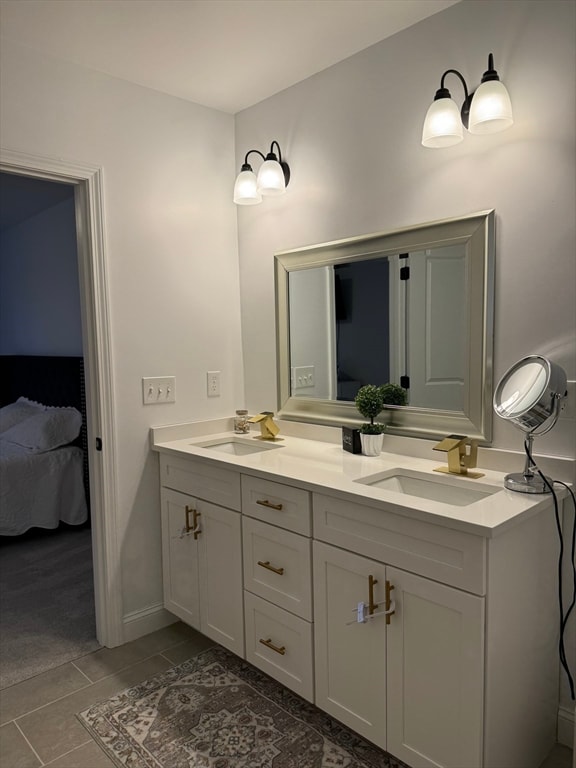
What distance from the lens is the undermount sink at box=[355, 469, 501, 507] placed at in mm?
1728

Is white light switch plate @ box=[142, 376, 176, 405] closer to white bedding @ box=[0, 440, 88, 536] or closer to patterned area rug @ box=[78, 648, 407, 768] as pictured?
patterned area rug @ box=[78, 648, 407, 768]

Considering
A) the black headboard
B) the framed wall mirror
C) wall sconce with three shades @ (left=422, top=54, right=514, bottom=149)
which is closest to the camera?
wall sconce with three shades @ (left=422, top=54, right=514, bottom=149)

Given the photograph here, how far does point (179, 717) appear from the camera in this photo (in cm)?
194

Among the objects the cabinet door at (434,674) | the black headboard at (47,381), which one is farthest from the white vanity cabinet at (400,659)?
the black headboard at (47,381)

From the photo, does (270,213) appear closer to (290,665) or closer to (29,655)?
(290,665)

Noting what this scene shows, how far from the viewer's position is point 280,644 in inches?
76.1

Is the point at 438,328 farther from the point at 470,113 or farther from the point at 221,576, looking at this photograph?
the point at 221,576

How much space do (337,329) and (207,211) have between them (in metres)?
0.88

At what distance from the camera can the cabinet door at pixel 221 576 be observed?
6.86 feet

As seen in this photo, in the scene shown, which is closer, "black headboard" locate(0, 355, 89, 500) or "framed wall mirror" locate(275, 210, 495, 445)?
"framed wall mirror" locate(275, 210, 495, 445)

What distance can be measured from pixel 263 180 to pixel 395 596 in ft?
5.74

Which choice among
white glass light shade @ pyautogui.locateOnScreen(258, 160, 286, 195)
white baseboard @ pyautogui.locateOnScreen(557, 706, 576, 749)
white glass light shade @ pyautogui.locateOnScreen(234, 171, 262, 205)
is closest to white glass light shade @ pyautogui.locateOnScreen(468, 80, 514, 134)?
white glass light shade @ pyautogui.locateOnScreen(258, 160, 286, 195)

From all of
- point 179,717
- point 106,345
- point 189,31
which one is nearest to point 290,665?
point 179,717

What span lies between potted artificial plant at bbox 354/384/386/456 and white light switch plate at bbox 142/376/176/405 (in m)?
0.87
